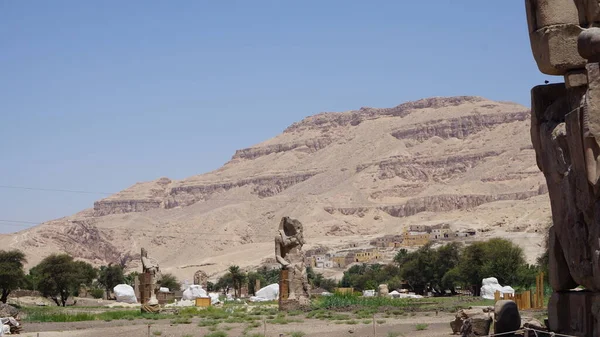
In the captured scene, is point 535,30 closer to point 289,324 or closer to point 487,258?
point 289,324

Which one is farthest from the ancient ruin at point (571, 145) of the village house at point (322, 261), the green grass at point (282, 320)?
the village house at point (322, 261)

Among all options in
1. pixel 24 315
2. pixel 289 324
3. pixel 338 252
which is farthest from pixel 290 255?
pixel 338 252

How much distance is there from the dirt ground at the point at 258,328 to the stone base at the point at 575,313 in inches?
287

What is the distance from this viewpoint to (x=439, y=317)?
97.8 ft

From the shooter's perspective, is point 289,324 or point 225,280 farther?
point 225,280

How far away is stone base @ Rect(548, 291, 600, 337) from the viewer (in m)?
14.0

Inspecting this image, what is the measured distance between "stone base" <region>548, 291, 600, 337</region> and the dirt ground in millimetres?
7294

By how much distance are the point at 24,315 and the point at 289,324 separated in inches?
558

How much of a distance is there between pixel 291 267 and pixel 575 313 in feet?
70.9

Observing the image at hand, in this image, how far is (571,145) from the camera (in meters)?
13.9

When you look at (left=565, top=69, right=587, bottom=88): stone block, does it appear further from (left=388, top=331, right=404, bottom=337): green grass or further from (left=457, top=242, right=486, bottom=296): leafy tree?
(left=457, top=242, right=486, bottom=296): leafy tree

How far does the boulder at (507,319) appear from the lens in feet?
55.6

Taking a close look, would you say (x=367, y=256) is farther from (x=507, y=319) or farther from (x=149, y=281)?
(x=507, y=319)

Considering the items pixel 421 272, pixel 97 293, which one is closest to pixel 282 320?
pixel 421 272
